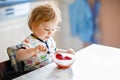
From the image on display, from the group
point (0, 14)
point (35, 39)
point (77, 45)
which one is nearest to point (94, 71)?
point (35, 39)

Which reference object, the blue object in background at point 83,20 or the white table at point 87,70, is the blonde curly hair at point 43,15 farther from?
the blue object in background at point 83,20

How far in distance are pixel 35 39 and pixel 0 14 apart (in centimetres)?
103

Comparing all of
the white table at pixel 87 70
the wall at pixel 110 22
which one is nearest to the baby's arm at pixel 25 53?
the white table at pixel 87 70

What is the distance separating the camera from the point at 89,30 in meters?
2.99

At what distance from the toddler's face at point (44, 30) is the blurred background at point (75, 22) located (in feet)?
3.47

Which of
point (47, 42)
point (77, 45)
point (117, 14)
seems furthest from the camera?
point (77, 45)

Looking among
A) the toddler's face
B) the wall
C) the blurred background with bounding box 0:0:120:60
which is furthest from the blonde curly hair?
the wall

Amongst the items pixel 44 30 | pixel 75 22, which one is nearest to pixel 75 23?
pixel 75 22

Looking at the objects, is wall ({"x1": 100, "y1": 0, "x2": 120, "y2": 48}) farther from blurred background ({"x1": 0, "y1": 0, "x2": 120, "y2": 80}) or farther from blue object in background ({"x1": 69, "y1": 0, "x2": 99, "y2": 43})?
blue object in background ({"x1": 69, "y1": 0, "x2": 99, "y2": 43})

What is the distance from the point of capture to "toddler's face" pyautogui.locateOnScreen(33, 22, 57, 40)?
142 cm

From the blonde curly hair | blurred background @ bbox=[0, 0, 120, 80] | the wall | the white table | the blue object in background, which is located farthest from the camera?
the blue object in background

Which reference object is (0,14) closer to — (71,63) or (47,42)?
(47,42)

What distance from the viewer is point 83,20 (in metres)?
3.00

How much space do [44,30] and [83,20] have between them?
1.63 meters
